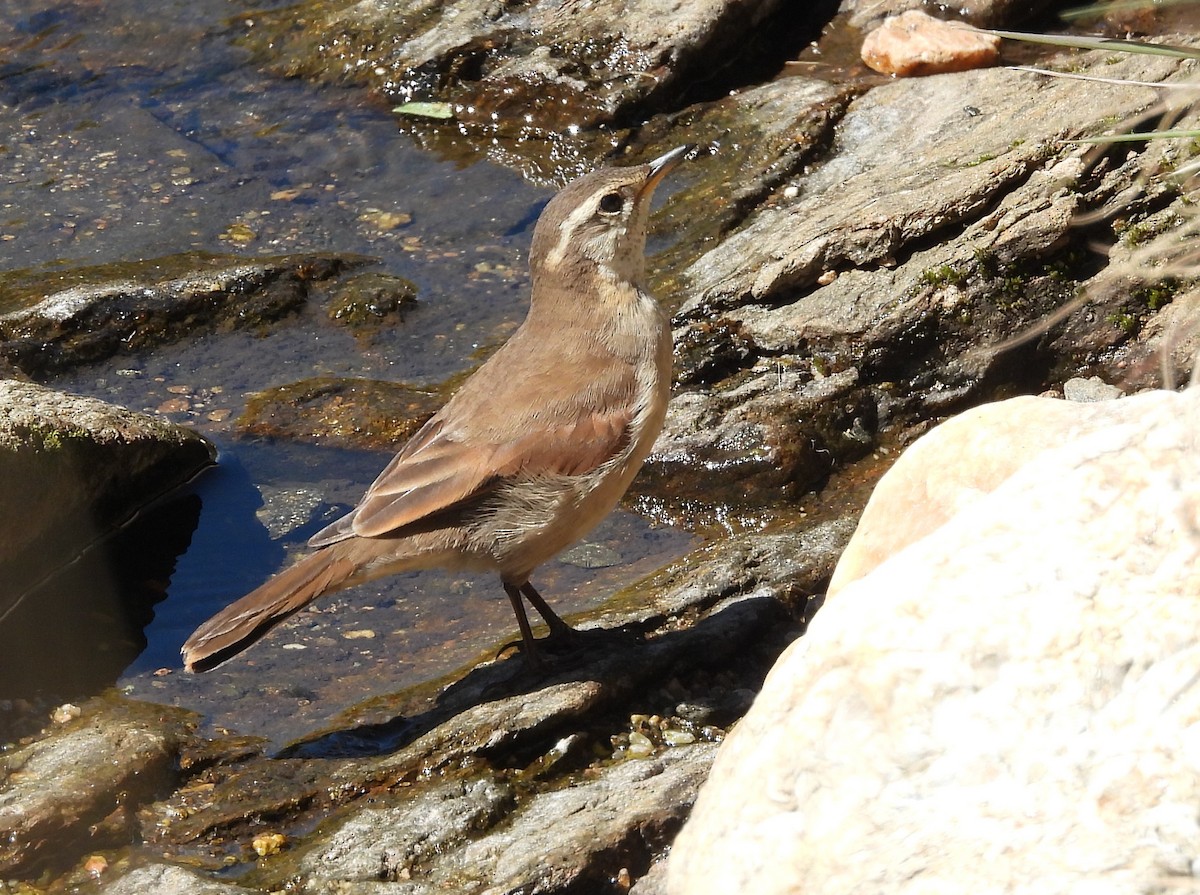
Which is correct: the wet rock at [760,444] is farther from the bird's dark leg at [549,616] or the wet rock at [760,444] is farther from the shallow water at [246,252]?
the bird's dark leg at [549,616]

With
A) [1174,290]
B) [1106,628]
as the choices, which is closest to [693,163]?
[1174,290]

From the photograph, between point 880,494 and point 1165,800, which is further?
point 880,494

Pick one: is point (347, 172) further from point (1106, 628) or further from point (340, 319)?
point (1106, 628)

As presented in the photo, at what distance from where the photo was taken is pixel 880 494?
405 centimetres

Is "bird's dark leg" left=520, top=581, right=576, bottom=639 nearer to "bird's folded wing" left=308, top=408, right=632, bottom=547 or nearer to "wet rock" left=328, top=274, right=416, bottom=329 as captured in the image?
"bird's folded wing" left=308, top=408, right=632, bottom=547

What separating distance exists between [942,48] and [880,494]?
5.65 metres

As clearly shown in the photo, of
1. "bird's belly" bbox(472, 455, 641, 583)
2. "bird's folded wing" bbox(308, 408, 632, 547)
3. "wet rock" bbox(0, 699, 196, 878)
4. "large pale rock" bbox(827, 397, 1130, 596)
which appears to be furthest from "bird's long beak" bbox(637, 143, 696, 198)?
"wet rock" bbox(0, 699, 196, 878)

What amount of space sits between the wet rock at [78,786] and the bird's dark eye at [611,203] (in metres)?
2.71

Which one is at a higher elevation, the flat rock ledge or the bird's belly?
the bird's belly

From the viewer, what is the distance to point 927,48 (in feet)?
29.1

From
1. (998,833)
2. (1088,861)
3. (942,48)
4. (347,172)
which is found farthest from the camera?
(347,172)

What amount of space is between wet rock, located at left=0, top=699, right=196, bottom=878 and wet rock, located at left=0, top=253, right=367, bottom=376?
3.36 m

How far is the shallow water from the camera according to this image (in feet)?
18.9

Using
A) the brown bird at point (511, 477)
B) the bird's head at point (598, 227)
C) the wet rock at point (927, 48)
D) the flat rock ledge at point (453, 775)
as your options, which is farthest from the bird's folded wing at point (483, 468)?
the wet rock at point (927, 48)
